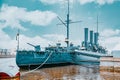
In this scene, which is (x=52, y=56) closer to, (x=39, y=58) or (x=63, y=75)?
(x=39, y=58)

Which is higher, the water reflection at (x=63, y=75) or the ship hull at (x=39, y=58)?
the ship hull at (x=39, y=58)

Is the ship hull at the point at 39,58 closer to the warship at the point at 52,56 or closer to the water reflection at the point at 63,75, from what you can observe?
the warship at the point at 52,56

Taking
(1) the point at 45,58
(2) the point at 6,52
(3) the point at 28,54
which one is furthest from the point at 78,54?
(2) the point at 6,52

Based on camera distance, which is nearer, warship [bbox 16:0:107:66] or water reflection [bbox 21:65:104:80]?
water reflection [bbox 21:65:104:80]

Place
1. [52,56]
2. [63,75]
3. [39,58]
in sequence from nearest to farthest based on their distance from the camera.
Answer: [63,75] < [39,58] < [52,56]

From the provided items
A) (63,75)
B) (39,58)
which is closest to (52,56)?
(39,58)

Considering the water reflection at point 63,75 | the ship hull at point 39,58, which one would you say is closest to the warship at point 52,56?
the ship hull at point 39,58

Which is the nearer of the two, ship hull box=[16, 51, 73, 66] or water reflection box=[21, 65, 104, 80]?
water reflection box=[21, 65, 104, 80]

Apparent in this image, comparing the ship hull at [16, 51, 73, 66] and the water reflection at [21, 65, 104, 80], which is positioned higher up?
the ship hull at [16, 51, 73, 66]

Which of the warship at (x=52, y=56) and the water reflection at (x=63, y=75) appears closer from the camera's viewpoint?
the water reflection at (x=63, y=75)

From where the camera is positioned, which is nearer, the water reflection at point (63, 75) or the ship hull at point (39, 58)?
the water reflection at point (63, 75)

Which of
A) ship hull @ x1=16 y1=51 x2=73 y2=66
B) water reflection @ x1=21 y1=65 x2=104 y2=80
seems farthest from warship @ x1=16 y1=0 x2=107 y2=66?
water reflection @ x1=21 y1=65 x2=104 y2=80

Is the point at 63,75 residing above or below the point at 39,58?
below

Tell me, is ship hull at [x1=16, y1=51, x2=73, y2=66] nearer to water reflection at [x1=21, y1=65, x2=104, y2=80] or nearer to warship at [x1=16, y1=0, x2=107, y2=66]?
warship at [x1=16, y1=0, x2=107, y2=66]
